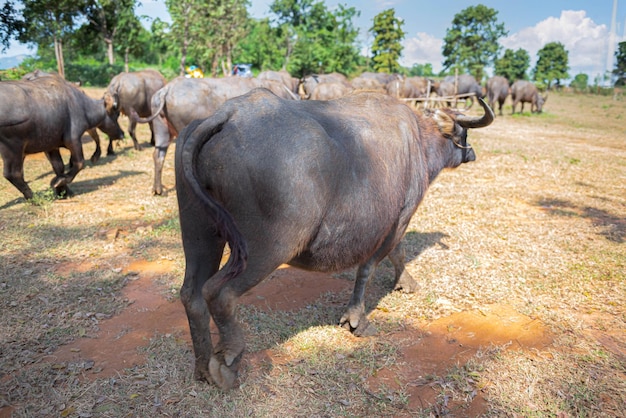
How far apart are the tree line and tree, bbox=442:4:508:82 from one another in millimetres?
132

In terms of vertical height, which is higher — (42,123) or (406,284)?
(42,123)

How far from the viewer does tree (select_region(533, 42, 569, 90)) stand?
5719 cm

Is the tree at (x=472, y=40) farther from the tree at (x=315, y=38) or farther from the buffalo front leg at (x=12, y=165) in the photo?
the buffalo front leg at (x=12, y=165)

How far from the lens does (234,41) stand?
29984mm

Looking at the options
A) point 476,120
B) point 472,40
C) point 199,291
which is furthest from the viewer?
point 472,40

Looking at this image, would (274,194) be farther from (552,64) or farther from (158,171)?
(552,64)

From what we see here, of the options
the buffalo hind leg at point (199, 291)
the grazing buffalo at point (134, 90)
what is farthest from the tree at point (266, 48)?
the buffalo hind leg at point (199, 291)

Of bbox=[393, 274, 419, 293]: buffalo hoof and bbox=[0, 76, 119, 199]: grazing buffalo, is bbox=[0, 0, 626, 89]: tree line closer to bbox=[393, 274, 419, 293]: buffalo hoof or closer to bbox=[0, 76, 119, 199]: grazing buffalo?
bbox=[0, 76, 119, 199]: grazing buffalo

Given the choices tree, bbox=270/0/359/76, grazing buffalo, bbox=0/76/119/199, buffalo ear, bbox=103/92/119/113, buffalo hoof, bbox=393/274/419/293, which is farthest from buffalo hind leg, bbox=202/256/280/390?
tree, bbox=270/0/359/76

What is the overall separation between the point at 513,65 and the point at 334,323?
67046mm

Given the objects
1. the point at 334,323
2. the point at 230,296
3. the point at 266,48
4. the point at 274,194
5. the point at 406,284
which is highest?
the point at 266,48

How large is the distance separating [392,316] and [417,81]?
2503 centimetres

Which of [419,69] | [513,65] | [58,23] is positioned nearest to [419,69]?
[419,69]

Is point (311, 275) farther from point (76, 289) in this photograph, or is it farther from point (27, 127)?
point (27, 127)
